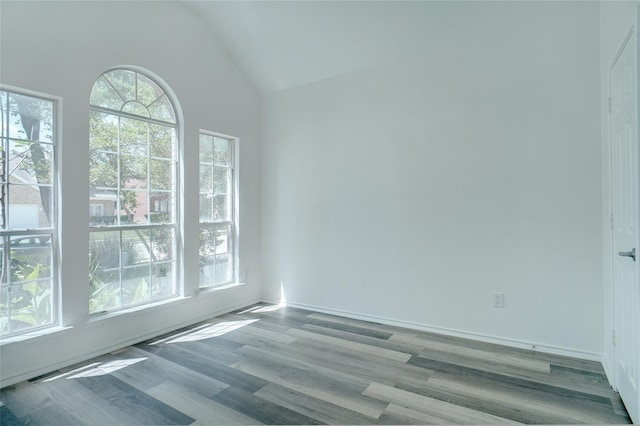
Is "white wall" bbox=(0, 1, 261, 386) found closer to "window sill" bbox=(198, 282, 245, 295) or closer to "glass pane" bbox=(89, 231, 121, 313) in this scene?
"window sill" bbox=(198, 282, 245, 295)

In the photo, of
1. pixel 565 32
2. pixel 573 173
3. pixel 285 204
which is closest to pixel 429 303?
pixel 573 173

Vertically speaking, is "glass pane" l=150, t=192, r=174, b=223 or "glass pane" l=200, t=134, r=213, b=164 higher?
"glass pane" l=200, t=134, r=213, b=164

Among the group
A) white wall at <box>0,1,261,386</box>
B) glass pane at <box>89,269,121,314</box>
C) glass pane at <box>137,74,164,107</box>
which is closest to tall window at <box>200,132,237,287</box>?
white wall at <box>0,1,261,386</box>

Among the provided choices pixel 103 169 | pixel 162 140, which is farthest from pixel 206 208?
pixel 103 169

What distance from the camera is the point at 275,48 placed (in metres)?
4.02

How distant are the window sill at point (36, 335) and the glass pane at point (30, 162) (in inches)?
44.6

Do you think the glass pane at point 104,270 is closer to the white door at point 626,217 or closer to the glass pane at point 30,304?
the glass pane at point 30,304

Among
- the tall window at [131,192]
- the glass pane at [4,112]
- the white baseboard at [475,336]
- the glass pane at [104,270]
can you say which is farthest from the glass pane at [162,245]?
the white baseboard at [475,336]

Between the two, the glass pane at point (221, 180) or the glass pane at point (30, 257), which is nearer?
the glass pane at point (30, 257)

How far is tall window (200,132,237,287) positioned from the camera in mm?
4090

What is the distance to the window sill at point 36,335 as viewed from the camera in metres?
2.49

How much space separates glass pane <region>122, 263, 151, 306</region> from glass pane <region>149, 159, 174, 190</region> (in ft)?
2.66

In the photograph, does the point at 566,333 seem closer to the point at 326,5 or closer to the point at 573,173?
the point at 573,173

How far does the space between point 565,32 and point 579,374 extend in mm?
2663
